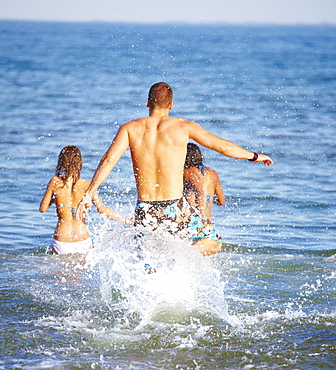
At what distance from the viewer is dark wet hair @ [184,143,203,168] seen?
6.40 m

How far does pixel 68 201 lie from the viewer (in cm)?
623

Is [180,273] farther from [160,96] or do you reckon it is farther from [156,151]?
[160,96]

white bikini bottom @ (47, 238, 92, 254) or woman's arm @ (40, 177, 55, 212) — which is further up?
woman's arm @ (40, 177, 55, 212)

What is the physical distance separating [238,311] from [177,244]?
770mm

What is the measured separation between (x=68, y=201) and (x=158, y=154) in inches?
67.9

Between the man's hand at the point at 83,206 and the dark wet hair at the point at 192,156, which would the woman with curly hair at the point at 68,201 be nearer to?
the dark wet hair at the point at 192,156

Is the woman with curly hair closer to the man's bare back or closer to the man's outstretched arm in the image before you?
the man's bare back

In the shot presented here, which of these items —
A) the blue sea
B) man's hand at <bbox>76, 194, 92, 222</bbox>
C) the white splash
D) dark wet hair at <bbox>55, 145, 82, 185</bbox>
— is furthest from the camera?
dark wet hair at <bbox>55, 145, 82, 185</bbox>

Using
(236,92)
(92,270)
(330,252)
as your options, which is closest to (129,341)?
(92,270)

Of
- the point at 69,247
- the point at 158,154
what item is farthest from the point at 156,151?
the point at 69,247

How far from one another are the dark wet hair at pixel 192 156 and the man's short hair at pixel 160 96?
146cm

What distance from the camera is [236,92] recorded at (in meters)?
24.0

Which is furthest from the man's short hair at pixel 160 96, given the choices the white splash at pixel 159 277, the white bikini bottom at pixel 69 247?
the white bikini bottom at pixel 69 247

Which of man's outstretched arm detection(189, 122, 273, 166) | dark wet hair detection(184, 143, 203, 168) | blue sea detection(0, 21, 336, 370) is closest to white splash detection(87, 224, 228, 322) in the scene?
blue sea detection(0, 21, 336, 370)
